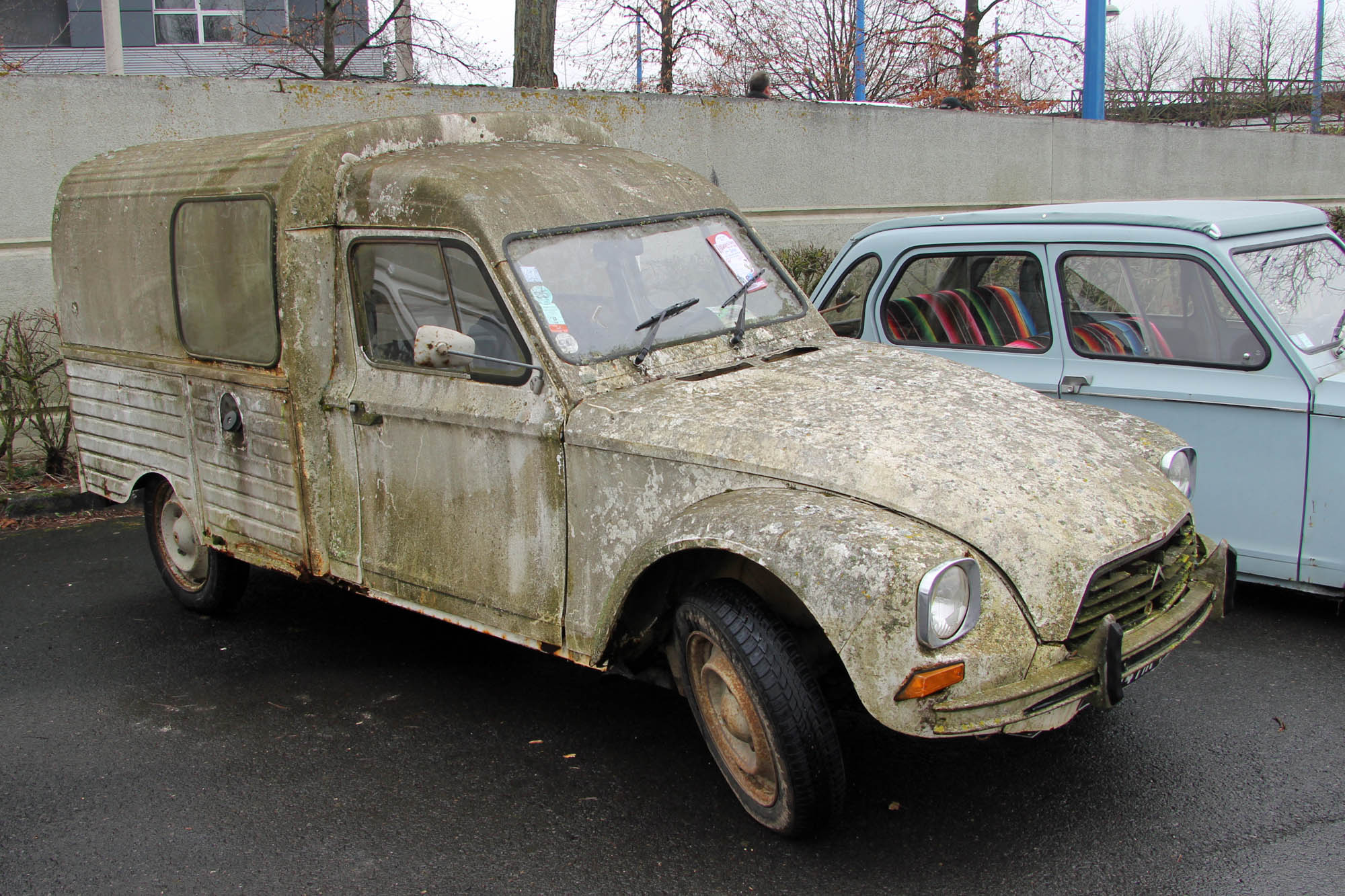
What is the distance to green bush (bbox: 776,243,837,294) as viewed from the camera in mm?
10062

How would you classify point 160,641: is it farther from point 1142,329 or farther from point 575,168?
point 1142,329

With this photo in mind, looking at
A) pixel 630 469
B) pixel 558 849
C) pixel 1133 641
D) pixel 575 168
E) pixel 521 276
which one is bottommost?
pixel 558 849

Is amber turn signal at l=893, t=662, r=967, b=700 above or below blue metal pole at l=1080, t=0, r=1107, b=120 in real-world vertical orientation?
below

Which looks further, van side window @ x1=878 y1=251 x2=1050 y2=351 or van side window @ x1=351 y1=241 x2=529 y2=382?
van side window @ x1=878 y1=251 x2=1050 y2=351

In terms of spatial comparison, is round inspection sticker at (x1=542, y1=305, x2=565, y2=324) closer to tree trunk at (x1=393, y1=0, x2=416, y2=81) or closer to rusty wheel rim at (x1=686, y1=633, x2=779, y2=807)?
rusty wheel rim at (x1=686, y1=633, x2=779, y2=807)

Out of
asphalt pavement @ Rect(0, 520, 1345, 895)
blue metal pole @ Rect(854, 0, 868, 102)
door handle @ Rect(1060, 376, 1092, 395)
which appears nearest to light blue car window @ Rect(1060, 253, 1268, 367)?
door handle @ Rect(1060, 376, 1092, 395)

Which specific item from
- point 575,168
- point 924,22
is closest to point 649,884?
point 575,168

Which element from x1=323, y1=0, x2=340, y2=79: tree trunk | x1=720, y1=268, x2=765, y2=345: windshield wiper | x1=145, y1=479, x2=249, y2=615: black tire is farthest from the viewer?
x1=323, y1=0, x2=340, y2=79: tree trunk

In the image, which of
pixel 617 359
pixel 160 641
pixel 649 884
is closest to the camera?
pixel 649 884

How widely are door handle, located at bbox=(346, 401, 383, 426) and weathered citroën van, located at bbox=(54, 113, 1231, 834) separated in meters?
Result: 0.03

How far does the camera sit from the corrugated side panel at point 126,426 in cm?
502

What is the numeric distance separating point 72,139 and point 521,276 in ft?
17.4

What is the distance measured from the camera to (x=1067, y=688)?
9.84ft

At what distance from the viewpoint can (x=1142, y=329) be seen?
5.17 metres
